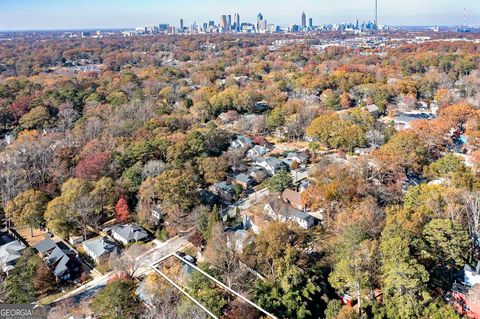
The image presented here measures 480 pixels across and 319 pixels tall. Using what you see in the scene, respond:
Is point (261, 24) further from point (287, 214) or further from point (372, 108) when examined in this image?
point (287, 214)

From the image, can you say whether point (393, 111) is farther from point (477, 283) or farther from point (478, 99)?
point (477, 283)

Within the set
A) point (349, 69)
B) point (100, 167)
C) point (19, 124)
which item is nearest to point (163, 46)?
point (349, 69)

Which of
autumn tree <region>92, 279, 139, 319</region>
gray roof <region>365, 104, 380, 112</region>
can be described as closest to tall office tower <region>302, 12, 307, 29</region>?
gray roof <region>365, 104, 380, 112</region>

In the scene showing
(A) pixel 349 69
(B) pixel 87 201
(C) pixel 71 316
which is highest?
(A) pixel 349 69

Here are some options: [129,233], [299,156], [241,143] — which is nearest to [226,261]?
[129,233]

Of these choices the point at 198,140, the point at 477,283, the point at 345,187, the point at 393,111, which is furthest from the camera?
the point at 393,111

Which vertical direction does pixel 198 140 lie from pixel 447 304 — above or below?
above

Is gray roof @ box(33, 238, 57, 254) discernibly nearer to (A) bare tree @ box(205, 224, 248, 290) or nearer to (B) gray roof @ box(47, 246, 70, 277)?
(B) gray roof @ box(47, 246, 70, 277)
